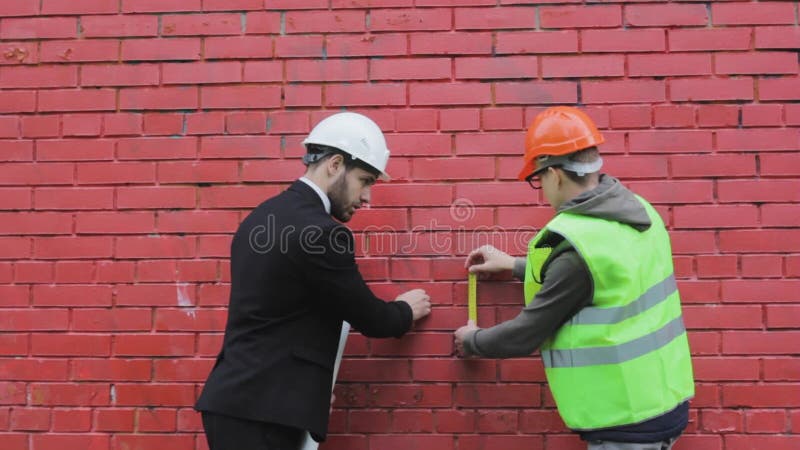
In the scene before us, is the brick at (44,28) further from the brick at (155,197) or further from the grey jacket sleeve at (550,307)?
the grey jacket sleeve at (550,307)

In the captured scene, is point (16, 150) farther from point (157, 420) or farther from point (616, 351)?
point (616, 351)

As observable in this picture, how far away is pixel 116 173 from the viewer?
112 inches

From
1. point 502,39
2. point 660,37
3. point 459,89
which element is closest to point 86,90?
point 459,89

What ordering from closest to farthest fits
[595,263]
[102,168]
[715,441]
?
[595,263], [715,441], [102,168]

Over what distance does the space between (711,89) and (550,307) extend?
126 centimetres

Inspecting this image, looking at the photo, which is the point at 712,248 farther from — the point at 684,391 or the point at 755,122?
the point at 684,391

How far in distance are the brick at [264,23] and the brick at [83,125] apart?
0.77 m

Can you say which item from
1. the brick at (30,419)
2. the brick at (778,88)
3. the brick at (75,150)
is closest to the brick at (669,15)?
the brick at (778,88)

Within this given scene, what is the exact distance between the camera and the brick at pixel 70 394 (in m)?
2.83

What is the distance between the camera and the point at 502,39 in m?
2.77

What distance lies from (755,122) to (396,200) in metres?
1.52

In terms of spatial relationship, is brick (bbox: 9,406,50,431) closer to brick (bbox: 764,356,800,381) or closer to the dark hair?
the dark hair

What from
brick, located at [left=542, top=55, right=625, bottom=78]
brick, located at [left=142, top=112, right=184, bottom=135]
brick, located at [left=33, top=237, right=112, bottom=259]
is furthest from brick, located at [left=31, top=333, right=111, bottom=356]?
brick, located at [left=542, top=55, right=625, bottom=78]

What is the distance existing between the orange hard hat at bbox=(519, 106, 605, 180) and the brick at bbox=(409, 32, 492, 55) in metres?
0.55
